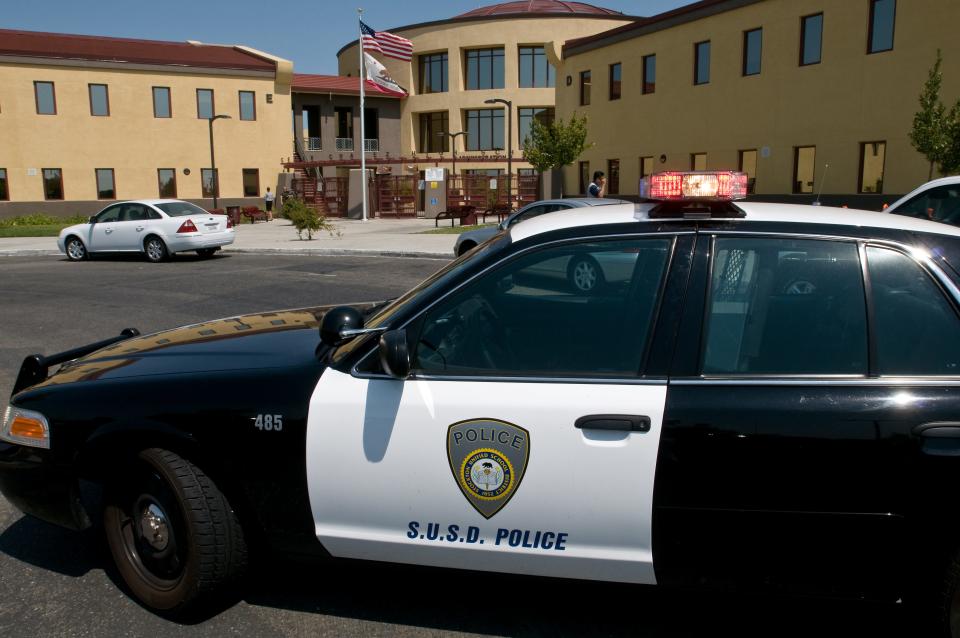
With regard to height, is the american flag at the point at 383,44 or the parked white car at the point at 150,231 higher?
the american flag at the point at 383,44

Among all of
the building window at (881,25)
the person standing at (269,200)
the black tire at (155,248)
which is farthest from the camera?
the person standing at (269,200)

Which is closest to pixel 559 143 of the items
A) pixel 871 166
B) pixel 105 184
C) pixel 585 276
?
pixel 871 166

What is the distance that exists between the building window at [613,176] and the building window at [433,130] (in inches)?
1033

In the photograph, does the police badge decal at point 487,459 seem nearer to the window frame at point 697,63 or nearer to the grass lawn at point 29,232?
the window frame at point 697,63

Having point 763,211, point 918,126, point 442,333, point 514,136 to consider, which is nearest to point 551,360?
point 442,333

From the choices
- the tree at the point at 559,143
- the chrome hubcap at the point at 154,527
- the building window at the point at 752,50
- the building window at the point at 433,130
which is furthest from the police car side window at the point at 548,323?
the building window at the point at 433,130

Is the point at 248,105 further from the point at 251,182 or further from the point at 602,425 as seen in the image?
the point at 602,425

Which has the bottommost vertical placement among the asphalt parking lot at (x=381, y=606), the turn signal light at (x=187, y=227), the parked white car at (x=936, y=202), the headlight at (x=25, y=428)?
the asphalt parking lot at (x=381, y=606)

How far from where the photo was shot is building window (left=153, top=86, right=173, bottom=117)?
4381 cm

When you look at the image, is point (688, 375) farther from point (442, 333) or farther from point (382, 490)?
point (382, 490)

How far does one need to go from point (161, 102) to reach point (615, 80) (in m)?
25.0

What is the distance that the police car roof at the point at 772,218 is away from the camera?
285 cm

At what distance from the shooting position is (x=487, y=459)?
275 centimetres

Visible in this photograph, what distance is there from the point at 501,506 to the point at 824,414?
110 cm
